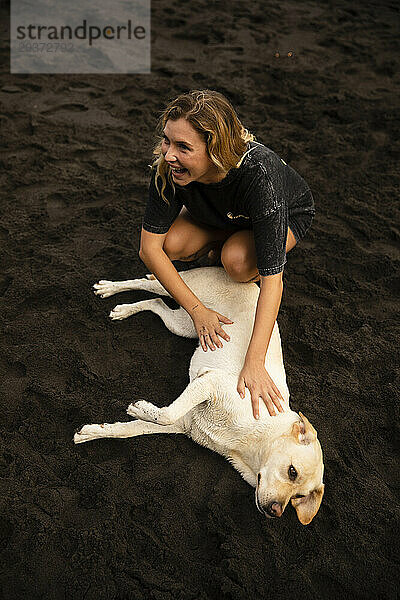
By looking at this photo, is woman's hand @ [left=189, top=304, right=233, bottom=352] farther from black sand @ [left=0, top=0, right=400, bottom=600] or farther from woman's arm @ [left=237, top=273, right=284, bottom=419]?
black sand @ [left=0, top=0, right=400, bottom=600]

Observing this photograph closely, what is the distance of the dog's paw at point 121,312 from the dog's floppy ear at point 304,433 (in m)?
1.22

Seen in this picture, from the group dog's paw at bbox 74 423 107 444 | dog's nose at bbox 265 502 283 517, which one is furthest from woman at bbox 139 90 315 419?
dog's paw at bbox 74 423 107 444

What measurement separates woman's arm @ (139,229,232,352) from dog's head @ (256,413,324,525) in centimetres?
64

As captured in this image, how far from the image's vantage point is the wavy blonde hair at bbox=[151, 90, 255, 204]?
210 cm

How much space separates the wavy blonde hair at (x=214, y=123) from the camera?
6.89ft

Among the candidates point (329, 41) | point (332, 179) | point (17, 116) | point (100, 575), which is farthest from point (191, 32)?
point (100, 575)

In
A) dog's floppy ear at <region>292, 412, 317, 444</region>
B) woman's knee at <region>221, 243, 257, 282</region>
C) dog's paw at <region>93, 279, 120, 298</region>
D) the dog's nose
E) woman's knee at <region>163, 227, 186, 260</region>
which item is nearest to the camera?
the dog's nose

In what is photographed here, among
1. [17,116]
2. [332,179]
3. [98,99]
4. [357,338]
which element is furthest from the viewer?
[98,99]

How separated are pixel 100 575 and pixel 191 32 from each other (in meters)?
6.04

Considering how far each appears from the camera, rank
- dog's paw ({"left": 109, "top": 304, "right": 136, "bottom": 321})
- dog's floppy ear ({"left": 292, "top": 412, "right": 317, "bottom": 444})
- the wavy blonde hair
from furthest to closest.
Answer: dog's paw ({"left": 109, "top": 304, "right": 136, "bottom": 321})
the wavy blonde hair
dog's floppy ear ({"left": 292, "top": 412, "right": 317, "bottom": 444})

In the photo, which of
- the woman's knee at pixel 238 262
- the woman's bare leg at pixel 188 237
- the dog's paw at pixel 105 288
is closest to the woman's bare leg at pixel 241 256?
the woman's knee at pixel 238 262

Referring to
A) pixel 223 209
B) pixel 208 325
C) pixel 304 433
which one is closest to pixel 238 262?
pixel 223 209

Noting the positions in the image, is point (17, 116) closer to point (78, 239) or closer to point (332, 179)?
point (78, 239)

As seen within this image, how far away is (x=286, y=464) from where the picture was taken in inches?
76.5
